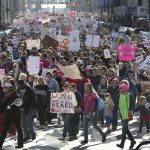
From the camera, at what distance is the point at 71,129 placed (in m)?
14.4

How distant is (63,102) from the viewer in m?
14.2

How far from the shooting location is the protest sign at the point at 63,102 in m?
14.1

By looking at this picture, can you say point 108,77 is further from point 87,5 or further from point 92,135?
point 87,5

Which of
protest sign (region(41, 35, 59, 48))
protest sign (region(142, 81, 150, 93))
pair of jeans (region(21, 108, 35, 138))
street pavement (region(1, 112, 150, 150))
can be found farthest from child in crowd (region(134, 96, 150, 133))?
protest sign (region(41, 35, 59, 48))

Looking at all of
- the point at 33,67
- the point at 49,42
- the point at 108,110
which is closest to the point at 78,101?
the point at 108,110

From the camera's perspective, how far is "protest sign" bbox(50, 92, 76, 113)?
14.1 m

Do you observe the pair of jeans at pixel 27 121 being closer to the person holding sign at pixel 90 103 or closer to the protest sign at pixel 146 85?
the person holding sign at pixel 90 103

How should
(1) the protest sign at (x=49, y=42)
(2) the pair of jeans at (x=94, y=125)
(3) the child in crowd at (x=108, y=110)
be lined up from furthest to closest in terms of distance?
(1) the protest sign at (x=49, y=42)
(3) the child in crowd at (x=108, y=110)
(2) the pair of jeans at (x=94, y=125)

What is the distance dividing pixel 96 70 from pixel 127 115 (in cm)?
384

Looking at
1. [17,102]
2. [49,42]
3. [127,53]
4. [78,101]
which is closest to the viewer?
[17,102]

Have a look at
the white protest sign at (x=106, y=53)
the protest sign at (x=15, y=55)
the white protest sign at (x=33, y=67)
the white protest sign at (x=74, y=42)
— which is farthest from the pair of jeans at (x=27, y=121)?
the white protest sign at (x=74, y=42)

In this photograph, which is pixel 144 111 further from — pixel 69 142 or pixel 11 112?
pixel 11 112

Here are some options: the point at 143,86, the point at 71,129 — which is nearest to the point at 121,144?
the point at 71,129

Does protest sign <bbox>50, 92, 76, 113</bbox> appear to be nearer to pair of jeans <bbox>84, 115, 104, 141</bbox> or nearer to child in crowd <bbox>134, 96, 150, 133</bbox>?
pair of jeans <bbox>84, 115, 104, 141</bbox>
